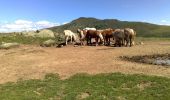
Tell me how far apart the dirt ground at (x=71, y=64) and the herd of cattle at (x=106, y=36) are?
5.70 m

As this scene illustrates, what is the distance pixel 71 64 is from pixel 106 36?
1776 cm

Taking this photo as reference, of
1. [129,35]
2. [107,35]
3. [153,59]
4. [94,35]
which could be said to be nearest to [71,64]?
[153,59]

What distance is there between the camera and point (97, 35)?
49.5m

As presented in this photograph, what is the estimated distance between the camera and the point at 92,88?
26.5 metres

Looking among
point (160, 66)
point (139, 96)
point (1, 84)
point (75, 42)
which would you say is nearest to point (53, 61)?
point (1, 84)

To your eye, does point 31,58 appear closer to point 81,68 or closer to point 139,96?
point 81,68

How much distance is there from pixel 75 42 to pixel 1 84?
2307 cm

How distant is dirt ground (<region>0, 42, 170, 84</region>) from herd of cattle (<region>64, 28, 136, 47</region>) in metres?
5.70

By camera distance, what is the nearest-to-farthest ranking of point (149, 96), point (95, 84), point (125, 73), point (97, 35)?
point (149, 96)
point (95, 84)
point (125, 73)
point (97, 35)

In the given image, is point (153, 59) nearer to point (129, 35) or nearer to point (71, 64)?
point (71, 64)

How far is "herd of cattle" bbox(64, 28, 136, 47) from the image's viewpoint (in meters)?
46.0

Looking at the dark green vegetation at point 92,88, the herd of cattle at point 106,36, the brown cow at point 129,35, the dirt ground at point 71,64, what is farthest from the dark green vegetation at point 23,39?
the dark green vegetation at point 92,88

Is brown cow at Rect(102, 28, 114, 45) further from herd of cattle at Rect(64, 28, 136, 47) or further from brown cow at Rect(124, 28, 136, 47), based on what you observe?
brown cow at Rect(124, 28, 136, 47)

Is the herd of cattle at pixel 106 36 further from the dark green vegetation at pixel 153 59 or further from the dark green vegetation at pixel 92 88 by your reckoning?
the dark green vegetation at pixel 92 88
